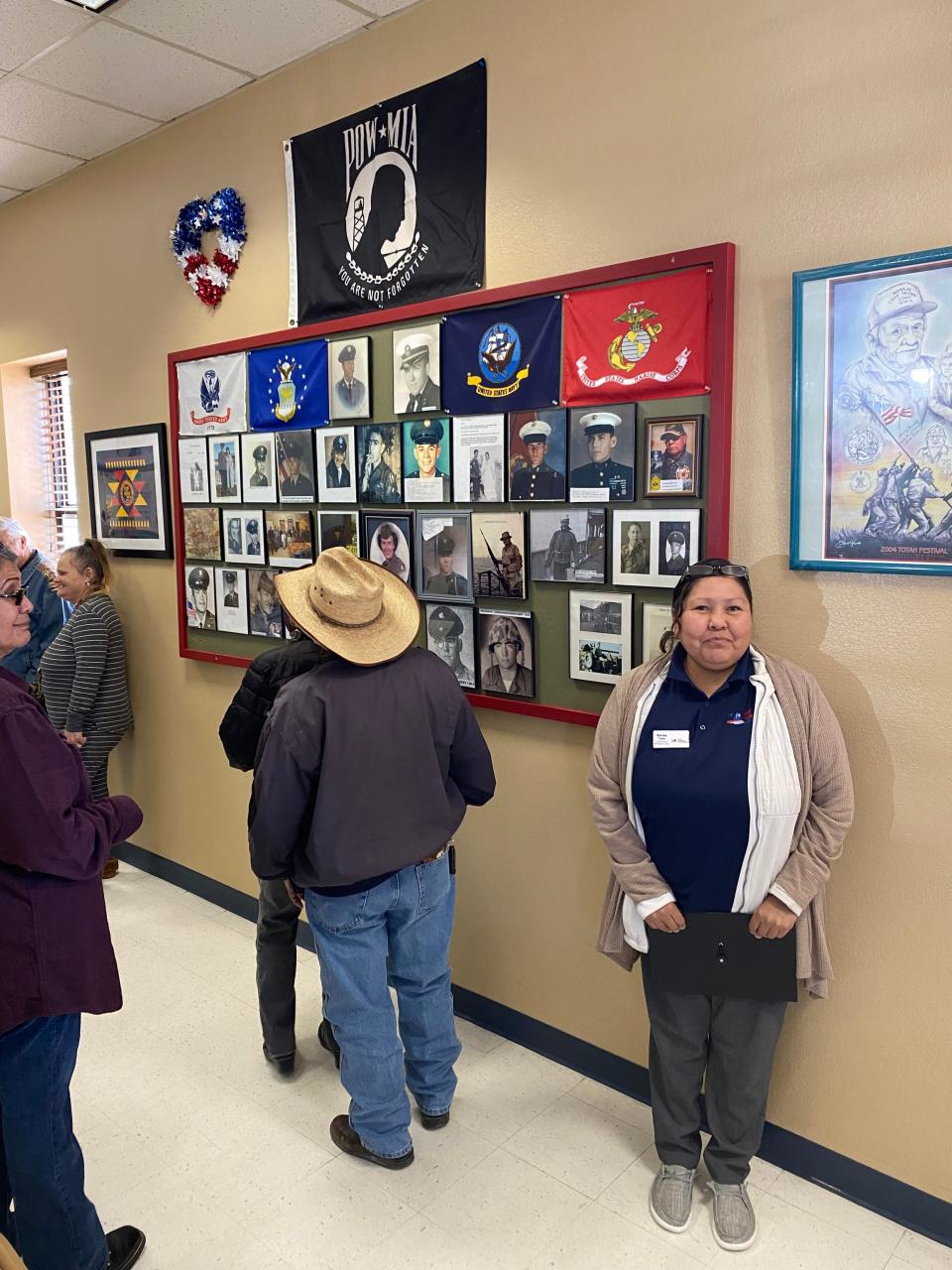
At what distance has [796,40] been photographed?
2.08 m

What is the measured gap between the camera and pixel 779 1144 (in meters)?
2.38

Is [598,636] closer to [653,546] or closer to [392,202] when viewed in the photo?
[653,546]

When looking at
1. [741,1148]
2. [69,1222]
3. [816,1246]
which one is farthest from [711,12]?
[69,1222]

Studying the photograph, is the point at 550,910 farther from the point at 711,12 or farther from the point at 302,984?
the point at 711,12

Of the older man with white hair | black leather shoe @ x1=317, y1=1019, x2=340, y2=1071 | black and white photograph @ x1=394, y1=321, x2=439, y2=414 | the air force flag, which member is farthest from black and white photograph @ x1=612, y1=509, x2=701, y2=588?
the older man with white hair

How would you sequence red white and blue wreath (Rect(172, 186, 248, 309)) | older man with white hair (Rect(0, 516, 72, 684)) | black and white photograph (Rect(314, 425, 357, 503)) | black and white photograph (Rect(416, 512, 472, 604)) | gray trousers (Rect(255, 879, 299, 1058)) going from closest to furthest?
gray trousers (Rect(255, 879, 299, 1058))
black and white photograph (Rect(416, 512, 472, 604))
black and white photograph (Rect(314, 425, 357, 503))
red white and blue wreath (Rect(172, 186, 248, 309))
older man with white hair (Rect(0, 516, 72, 684))

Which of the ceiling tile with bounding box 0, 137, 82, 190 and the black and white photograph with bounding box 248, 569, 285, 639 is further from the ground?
the ceiling tile with bounding box 0, 137, 82, 190

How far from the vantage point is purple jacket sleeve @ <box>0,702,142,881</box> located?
171 centimetres

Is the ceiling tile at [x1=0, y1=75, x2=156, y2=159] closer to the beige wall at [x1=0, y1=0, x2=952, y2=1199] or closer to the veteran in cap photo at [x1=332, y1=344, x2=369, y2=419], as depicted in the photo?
the beige wall at [x1=0, y1=0, x2=952, y2=1199]

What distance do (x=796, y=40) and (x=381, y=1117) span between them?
8.81 ft

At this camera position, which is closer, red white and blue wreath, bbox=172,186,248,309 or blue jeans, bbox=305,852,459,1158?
blue jeans, bbox=305,852,459,1158

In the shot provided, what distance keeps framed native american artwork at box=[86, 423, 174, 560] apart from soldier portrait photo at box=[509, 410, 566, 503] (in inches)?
73.8

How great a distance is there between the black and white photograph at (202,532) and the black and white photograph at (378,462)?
851 mm

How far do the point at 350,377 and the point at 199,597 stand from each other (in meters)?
1.23
